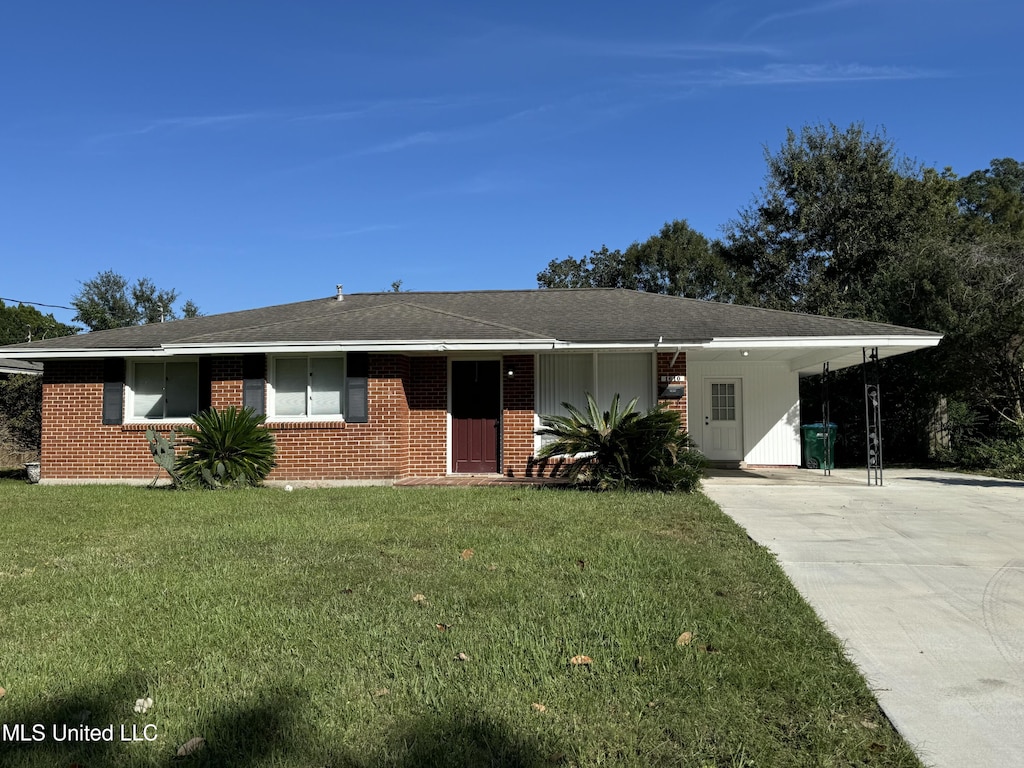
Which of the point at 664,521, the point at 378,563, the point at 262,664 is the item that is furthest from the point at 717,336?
the point at 262,664

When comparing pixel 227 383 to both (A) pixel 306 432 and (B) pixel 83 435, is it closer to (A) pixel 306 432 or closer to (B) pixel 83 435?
(A) pixel 306 432

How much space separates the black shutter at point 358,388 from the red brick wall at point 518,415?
2.41 meters

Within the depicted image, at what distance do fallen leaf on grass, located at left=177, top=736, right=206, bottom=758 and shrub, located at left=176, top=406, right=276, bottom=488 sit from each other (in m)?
8.98

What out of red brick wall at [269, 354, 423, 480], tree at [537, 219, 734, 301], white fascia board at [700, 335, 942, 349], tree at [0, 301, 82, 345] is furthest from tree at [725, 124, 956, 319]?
tree at [0, 301, 82, 345]

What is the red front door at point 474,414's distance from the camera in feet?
44.9

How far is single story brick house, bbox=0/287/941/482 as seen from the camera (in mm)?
12500

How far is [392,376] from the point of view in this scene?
1271 centimetres

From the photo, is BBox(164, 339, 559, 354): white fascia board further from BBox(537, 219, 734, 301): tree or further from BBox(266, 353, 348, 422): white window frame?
BBox(537, 219, 734, 301): tree

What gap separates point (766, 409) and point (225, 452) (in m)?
11.3

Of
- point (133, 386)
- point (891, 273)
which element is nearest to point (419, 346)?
point (133, 386)

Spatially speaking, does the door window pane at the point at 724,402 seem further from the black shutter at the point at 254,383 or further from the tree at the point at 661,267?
the tree at the point at 661,267

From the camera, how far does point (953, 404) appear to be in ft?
61.3

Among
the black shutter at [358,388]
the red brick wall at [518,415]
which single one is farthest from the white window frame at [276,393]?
the red brick wall at [518,415]

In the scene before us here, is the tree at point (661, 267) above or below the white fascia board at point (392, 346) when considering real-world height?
above
